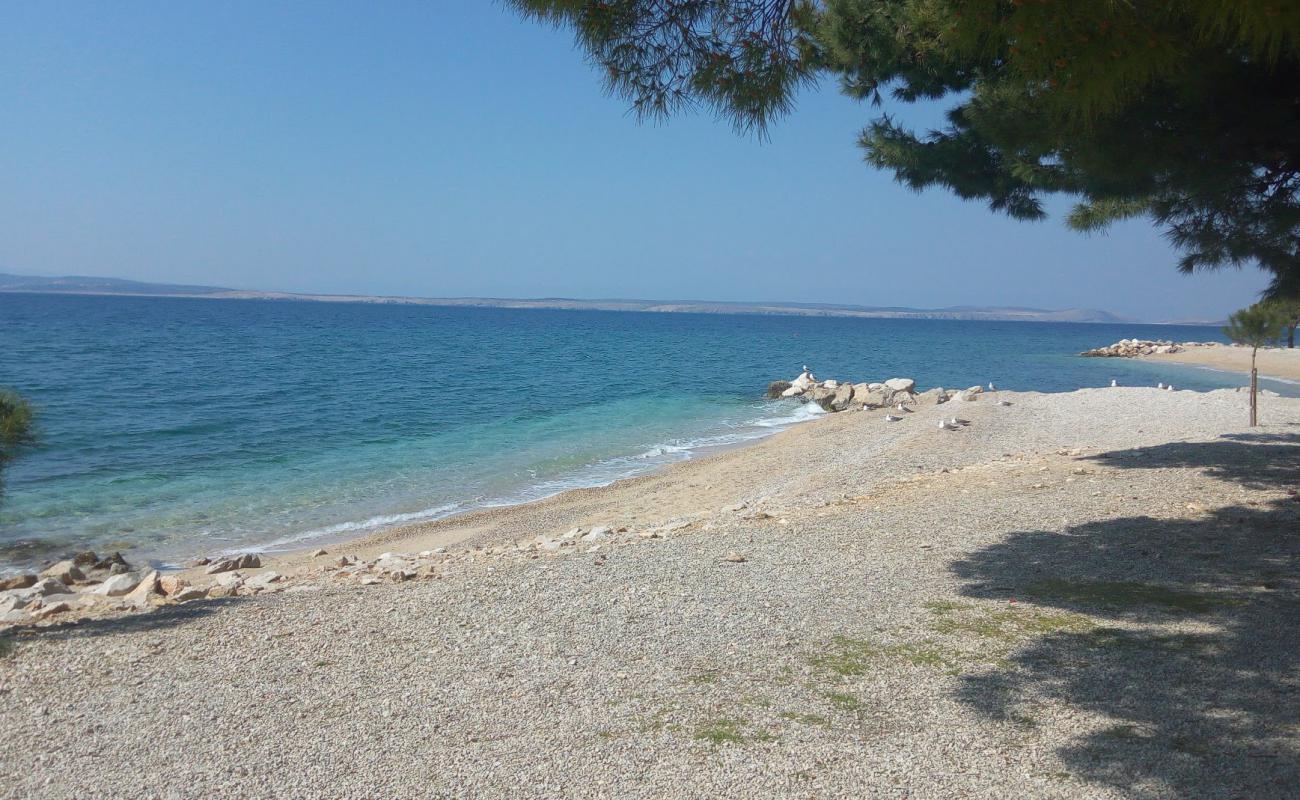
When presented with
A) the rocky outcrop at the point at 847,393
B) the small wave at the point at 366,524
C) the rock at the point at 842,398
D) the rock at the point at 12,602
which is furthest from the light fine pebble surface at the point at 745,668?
the rock at the point at 842,398

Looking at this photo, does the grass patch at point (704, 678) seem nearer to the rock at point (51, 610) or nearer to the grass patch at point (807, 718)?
the grass patch at point (807, 718)

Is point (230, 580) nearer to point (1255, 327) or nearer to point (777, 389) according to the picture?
point (1255, 327)

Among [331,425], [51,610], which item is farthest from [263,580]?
[331,425]

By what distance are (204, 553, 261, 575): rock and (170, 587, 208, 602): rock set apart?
1738 millimetres

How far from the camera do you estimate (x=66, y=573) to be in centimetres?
1056

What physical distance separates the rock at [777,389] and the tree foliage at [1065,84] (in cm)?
2691

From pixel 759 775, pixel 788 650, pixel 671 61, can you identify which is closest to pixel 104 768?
pixel 759 775

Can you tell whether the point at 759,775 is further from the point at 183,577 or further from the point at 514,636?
the point at 183,577

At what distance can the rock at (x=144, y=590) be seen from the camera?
9038mm

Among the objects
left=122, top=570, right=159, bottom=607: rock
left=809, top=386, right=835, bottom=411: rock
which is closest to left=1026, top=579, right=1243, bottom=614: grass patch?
left=122, top=570, right=159, bottom=607: rock

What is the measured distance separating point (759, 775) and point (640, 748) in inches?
25.3

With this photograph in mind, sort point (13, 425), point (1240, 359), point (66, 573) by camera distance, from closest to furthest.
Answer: point (13, 425), point (66, 573), point (1240, 359)

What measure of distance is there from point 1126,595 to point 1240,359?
6005cm

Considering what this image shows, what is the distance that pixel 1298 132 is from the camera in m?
5.49
